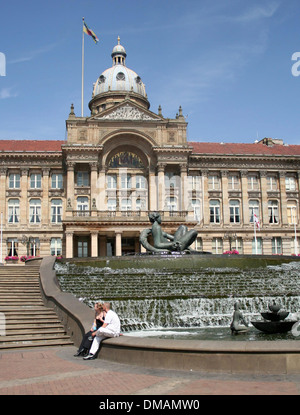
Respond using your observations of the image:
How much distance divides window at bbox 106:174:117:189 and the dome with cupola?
19.7 m

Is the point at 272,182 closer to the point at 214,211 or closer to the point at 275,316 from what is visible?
the point at 214,211

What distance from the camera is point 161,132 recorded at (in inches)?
2277

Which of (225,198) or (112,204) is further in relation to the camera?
(225,198)

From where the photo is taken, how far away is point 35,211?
59.4m

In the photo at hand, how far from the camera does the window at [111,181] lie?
2312 inches

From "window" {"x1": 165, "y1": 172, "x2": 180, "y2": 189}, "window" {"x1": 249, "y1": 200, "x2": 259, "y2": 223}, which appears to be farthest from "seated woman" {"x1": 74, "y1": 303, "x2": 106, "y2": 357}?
"window" {"x1": 249, "y1": 200, "x2": 259, "y2": 223}

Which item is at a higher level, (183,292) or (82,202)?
(82,202)

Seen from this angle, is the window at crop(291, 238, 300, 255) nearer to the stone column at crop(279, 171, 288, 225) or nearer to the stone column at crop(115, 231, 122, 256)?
the stone column at crop(279, 171, 288, 225)

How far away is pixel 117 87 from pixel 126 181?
24.7 m

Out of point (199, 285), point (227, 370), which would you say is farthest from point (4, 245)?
point (227, 370)

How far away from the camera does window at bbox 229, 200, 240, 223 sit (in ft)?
204

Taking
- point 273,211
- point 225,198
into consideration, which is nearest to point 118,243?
point 225,198

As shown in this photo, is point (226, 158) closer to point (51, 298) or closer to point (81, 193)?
point (81, 193)
